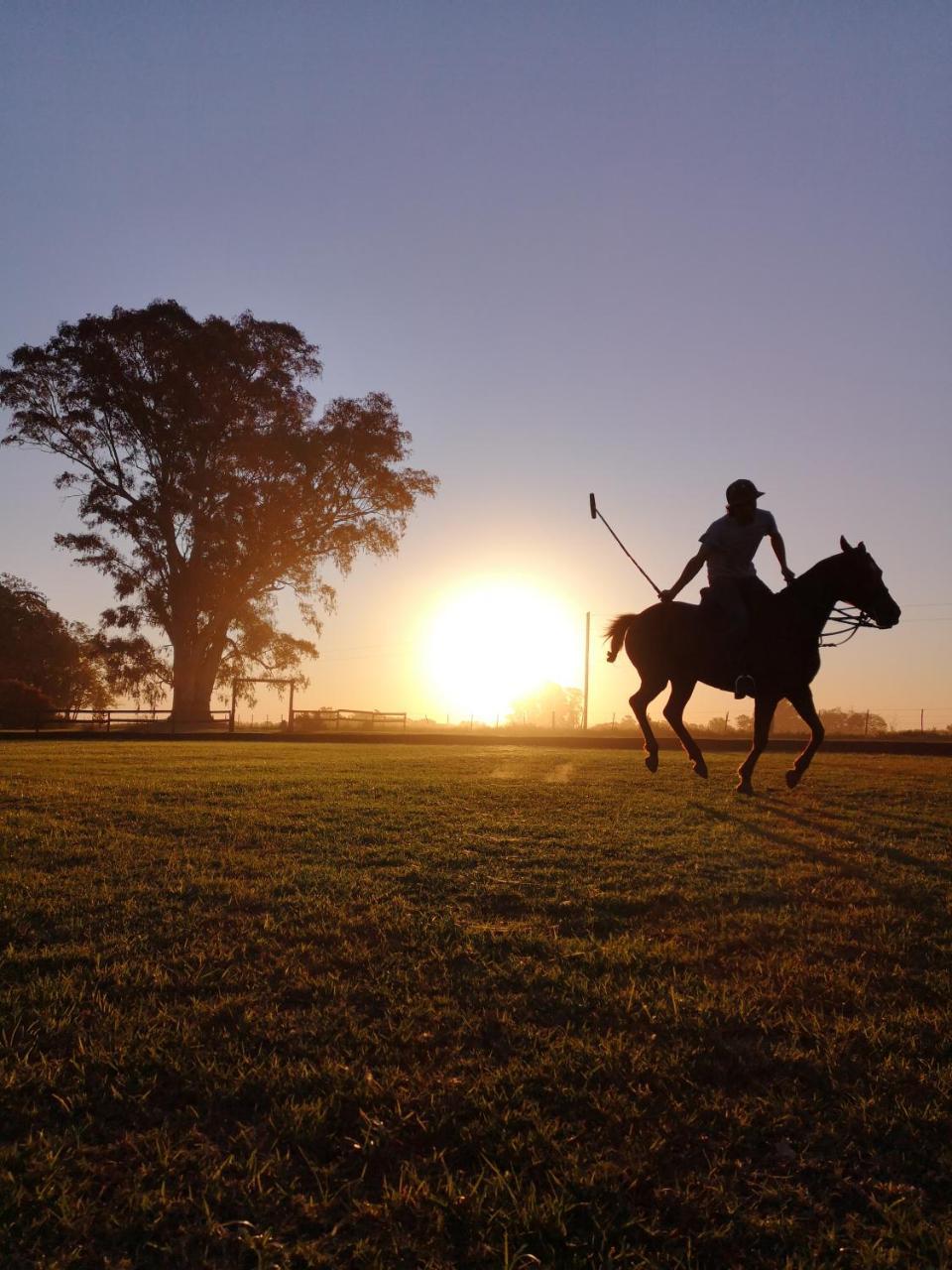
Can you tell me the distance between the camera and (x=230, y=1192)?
203 cm

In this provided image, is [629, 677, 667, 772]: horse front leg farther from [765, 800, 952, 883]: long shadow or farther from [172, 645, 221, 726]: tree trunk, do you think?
[172, 645, 221, 726]: tree trunk

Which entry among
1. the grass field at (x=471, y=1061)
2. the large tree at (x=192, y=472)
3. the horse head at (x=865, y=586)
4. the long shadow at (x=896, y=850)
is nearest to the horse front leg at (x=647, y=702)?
the long shadow at (x=896, y=850)

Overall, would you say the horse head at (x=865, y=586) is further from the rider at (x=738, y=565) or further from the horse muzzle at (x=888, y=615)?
the rider at (x=738, y=565)

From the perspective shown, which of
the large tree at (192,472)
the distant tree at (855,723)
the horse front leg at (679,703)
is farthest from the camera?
the distant tree at (855,723)

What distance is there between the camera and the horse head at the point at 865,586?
27.7ft

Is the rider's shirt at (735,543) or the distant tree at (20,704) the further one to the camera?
the distant tree at (20,704)

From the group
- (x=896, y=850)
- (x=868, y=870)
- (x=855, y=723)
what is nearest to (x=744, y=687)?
(x=896, y=850)

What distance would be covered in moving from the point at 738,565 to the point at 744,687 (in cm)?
135

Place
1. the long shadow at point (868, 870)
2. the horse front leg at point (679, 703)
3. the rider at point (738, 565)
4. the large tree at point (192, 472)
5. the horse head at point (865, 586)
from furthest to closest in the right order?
the large tree at point (192, 472) < the horse front leg at point (679, 703) < the rider at point (738, 565) < the horse head at point (865, 586) < the long shadow at point (868, 870)

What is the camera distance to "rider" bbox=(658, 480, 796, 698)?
885 cm

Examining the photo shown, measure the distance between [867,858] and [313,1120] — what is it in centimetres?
522

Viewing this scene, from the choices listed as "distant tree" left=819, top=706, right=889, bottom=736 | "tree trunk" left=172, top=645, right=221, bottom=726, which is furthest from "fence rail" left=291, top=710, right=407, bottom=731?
"distant tree" left=819, top=706, right=889, bottom=736

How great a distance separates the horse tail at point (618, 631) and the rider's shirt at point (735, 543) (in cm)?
131

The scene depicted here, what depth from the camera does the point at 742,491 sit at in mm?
8867
